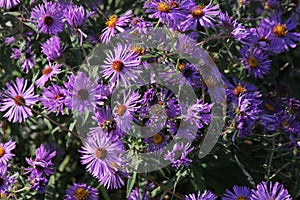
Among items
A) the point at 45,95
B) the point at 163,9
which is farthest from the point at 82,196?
the point at 163,9

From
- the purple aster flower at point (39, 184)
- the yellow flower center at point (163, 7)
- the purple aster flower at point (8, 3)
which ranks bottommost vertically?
the purple aster flower at point (39, 184)

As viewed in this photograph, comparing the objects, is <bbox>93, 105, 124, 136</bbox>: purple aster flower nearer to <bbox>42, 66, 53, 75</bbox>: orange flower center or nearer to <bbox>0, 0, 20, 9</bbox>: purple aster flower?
<bbox>42, 66, 53, 75</bbox>: orange flower center

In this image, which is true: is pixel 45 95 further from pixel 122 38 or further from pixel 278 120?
pixel 278 120

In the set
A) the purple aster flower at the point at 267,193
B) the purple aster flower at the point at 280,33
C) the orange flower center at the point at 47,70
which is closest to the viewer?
the purple aster flower at the point at 267,193

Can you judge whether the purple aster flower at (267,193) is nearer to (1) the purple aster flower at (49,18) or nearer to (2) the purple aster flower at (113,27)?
(2) the purple aster flower at (113,27)

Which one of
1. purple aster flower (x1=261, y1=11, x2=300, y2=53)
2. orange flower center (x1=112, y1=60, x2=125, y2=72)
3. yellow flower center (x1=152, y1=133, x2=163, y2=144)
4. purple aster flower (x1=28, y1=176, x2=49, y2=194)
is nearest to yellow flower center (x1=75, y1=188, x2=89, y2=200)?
purple aster flower (x1=28, y1=176, x2=49, y2=194)

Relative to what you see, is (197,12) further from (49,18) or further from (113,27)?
(49,18)

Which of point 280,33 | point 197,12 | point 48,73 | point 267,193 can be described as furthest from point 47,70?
point 280,33

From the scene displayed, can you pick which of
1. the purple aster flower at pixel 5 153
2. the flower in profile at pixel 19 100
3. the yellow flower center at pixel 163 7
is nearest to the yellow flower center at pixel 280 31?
the yellow flower center at pixel 163 7
